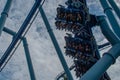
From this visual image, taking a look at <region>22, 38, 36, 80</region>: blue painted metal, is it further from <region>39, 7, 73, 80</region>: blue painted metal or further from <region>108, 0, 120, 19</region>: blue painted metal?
<region>108, 0, 120, 19</region>: blue painted metal

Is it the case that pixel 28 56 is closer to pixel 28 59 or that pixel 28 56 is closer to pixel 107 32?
pixel 28 59

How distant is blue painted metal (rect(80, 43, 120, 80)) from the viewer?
366 inches

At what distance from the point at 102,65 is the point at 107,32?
3.28 m

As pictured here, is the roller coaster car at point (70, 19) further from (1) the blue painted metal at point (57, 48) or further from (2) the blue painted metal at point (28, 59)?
(2) the blue painted metal at point (28, 59)

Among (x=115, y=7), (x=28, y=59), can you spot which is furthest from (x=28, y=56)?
(x=115, y=7)

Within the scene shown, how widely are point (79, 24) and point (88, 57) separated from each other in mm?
1697

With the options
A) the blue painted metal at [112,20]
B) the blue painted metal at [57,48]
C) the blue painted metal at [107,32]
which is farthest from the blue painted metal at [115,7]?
the blue painted metal at [57,48]

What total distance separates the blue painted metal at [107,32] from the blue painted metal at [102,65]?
Answer: 24.5 inches

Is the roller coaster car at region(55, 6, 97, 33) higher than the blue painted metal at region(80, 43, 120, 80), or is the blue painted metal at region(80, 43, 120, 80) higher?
the roller coaster car at region(55, 6, 97, 33)

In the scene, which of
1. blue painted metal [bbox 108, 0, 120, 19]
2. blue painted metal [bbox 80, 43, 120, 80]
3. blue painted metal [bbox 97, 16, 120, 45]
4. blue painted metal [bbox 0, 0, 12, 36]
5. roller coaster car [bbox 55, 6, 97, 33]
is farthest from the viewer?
roller coaster car [bbox 55, 6, 97, 33]

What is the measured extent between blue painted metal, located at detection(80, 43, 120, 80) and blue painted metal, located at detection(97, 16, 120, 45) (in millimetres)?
623

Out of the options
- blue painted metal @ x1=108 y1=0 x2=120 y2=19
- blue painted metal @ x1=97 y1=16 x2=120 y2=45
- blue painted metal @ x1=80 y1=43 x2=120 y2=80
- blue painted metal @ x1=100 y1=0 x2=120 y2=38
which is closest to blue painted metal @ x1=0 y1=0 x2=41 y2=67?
blue painted metal @ x1=97 y1=16 x2=120 y2=45

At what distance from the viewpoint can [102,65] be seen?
390 inches

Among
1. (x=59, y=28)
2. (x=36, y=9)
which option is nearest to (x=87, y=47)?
(x=59, y=28)
